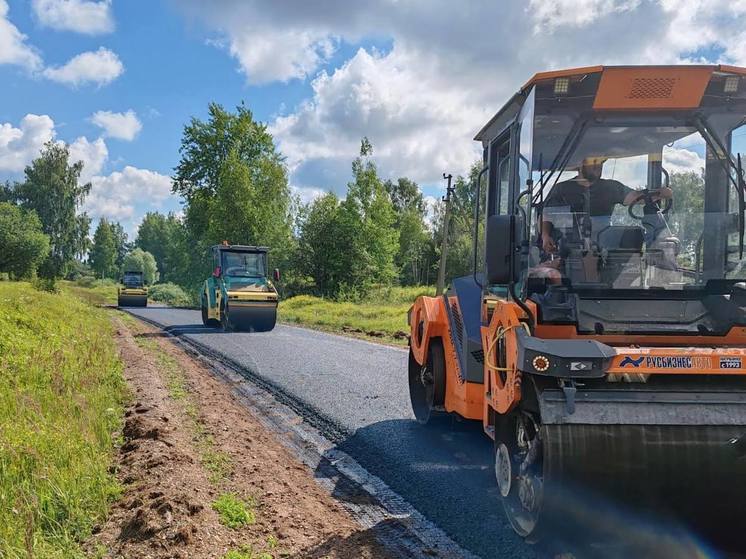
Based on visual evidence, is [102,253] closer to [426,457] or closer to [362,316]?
[362,316]

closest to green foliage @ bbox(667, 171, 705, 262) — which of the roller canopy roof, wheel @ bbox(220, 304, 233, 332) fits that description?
the roller canopy roof

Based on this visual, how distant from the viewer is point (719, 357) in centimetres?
310

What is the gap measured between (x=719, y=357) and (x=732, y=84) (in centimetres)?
171

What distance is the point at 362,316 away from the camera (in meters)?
24.0

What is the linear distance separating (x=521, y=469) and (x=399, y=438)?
2456mm

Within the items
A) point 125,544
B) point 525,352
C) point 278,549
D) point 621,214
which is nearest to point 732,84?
point 621,214

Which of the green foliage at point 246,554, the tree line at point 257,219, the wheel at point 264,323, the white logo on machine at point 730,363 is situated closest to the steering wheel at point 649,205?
the white logo on machine at point 730,363

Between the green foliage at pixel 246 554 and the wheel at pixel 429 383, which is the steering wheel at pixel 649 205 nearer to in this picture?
the wheel at pixel 429 383

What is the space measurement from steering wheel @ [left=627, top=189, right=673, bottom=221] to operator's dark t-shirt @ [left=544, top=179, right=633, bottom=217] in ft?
0.26

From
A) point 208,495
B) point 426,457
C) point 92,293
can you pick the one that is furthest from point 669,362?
point 92,293

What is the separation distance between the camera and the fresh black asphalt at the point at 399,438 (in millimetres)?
3854

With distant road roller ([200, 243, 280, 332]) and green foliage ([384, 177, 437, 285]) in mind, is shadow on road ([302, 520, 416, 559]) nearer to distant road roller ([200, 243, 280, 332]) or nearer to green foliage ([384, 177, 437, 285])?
distant road roller ([200, 243, 280, 332])

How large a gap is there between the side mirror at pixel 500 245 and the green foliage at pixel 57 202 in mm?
57381

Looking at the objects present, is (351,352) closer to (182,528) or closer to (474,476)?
(474,476)
